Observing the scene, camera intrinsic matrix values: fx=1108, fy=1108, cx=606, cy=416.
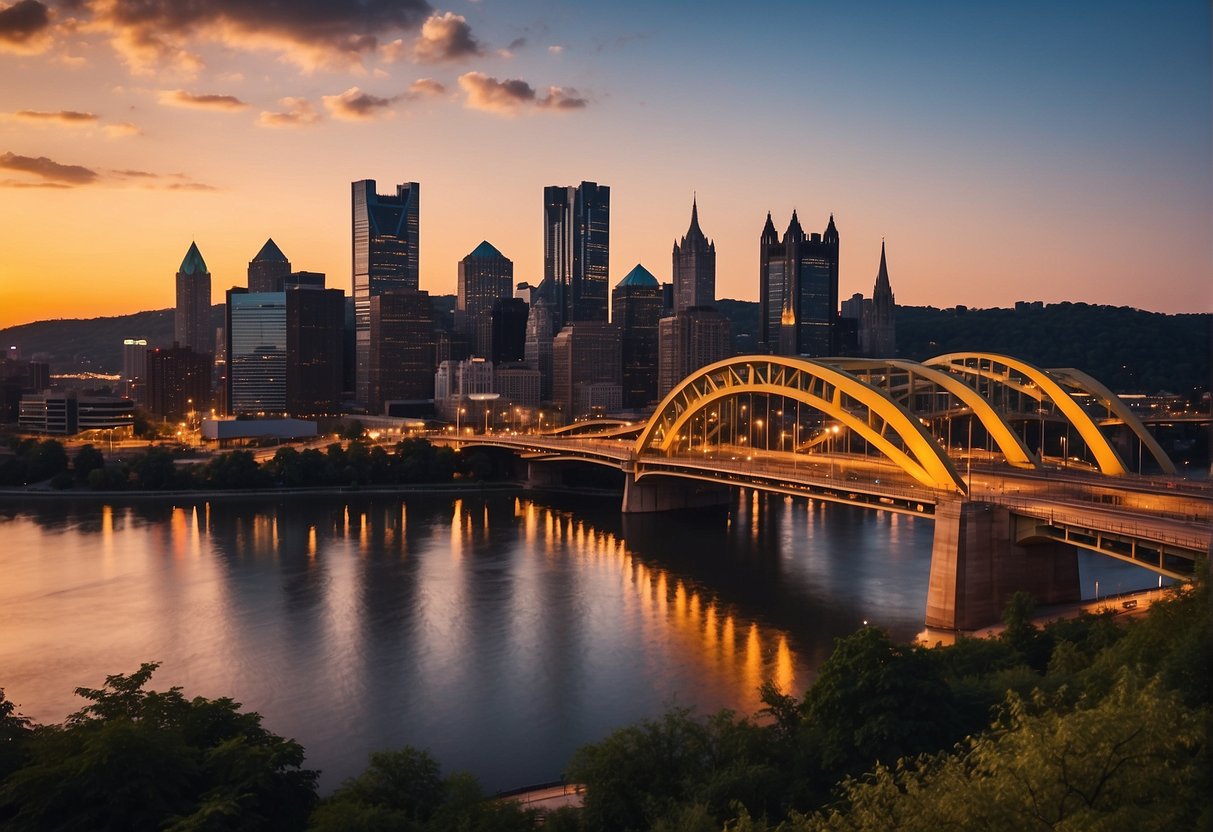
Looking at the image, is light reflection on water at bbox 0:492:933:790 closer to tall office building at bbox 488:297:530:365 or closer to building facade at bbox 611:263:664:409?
building facade at bbox 611:263:664:409

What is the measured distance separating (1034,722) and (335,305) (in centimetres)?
14207

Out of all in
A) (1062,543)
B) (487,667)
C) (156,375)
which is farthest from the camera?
(156,375)

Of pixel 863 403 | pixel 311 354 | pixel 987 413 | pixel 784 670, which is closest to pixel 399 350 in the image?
pixel 311 354

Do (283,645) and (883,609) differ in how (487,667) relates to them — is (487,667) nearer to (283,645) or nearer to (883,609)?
(283,645)

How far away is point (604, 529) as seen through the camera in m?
51.4

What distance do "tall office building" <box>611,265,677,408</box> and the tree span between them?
144256 millimetres

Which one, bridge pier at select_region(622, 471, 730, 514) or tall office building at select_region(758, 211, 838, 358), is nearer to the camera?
bridge pier at select_region(622, 471, 730, 514)

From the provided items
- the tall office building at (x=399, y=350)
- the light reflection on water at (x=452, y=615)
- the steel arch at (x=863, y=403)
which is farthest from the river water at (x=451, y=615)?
the tall office building at (x=399, y=350)

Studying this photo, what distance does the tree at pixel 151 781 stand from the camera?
1358 cm

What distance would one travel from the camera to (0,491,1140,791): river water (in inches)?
929

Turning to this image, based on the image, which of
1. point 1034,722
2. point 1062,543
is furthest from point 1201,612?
point 1062,543

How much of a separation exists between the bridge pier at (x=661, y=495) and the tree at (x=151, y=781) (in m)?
39.7

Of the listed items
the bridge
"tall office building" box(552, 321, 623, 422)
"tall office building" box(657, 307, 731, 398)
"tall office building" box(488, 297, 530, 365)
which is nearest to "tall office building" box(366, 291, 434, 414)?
"tall office building" box(552, 321, 623, 422)

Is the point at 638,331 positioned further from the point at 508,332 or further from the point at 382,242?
the point at 382,242
